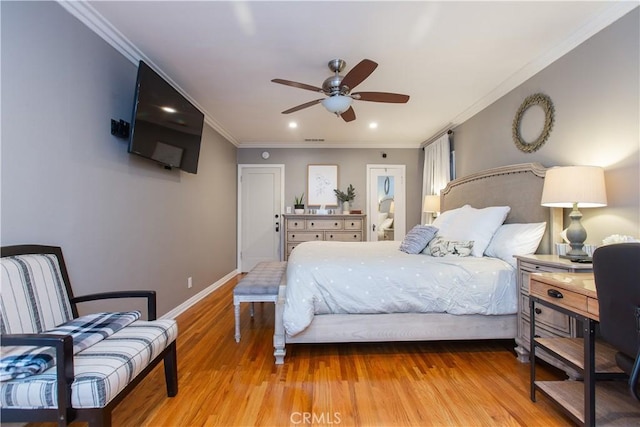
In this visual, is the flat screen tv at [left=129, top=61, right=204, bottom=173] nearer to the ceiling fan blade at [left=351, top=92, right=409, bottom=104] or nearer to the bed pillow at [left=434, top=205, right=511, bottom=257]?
the ceiling fan blade at [left=351, top=92, right=409, bottom=104]

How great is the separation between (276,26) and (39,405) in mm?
2416

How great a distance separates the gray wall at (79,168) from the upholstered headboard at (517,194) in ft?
11.4

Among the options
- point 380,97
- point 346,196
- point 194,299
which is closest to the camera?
point 380,97

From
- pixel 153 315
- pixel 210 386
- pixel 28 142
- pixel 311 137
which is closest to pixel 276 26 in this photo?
pixel 28 142

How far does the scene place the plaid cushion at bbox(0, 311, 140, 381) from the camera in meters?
1.07

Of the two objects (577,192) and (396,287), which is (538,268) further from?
(396,287)

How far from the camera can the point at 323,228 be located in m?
4.97

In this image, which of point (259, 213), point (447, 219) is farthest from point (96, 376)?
point (259, 213)

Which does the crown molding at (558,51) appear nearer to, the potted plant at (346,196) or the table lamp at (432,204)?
the table lamp at (432,204)

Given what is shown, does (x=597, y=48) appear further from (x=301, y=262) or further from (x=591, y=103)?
(x=301, y=262)

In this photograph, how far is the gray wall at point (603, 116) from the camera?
1822mm

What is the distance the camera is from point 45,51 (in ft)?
5.35

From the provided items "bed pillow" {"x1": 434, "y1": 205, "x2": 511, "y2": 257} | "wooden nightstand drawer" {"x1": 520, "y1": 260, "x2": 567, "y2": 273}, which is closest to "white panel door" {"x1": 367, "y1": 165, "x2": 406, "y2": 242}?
"bed pillow" {"x1": 434, "y1": 205, "x2": 511, "y2": 257}

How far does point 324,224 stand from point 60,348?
161 inches
